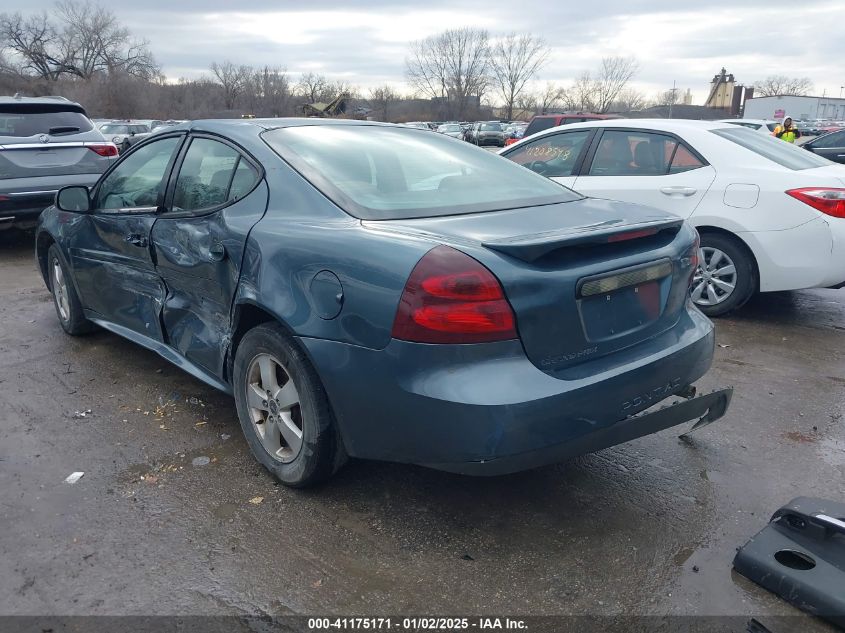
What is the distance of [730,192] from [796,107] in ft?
290

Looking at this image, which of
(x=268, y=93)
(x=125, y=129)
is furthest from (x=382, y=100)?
(x=125, y=129)

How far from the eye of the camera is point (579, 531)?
273 centimetres

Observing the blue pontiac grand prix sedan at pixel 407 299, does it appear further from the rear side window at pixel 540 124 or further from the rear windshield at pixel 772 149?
Result: the rear side window at pixel 540 124

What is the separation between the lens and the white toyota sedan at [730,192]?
5074 mm

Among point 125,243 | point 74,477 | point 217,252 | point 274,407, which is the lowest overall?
point 74,477

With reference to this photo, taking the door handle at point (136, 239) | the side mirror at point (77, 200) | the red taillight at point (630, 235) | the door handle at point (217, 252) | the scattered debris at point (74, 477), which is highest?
the red taillight at point (630, 235)

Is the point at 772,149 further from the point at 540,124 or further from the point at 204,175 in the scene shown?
the point at 540,124

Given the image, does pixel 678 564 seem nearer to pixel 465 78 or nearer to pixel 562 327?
pixel 562 327

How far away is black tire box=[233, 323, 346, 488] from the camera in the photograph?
2.72 metres

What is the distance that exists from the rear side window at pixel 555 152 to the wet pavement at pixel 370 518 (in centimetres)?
303

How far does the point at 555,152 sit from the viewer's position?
21.7 feet

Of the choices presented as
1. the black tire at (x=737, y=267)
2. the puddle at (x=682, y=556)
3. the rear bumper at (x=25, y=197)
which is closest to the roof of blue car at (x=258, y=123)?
the puddle at (x=682, y=556)

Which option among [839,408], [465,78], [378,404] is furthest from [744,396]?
[465,78]

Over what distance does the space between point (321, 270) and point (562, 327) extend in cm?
92
